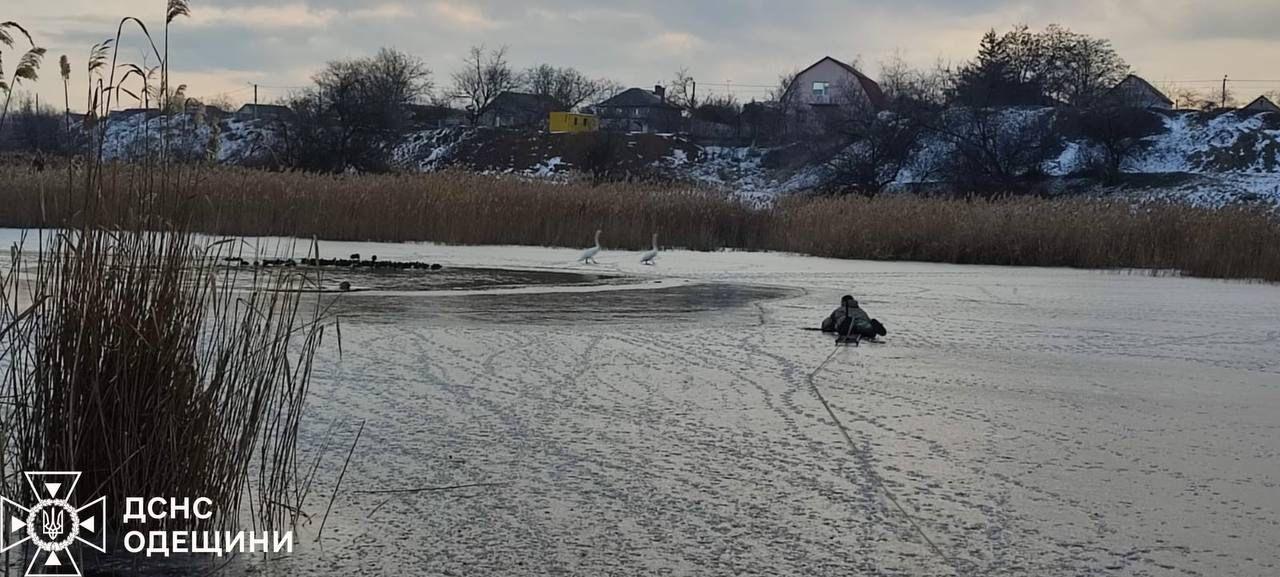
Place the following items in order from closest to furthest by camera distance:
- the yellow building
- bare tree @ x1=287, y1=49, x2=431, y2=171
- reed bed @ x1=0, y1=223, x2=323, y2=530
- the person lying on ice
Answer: reed bed @ x1=0, y1=223, x2=323, y2=530 < the person lying on ice < bare tree @ x1=287, y1=49, x2=431, y2=171 < the yellow building

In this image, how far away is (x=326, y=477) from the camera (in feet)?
14.6

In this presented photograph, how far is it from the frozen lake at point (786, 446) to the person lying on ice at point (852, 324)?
0.23m

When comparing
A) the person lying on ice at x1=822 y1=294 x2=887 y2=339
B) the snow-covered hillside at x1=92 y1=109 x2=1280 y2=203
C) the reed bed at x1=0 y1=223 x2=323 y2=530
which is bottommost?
the person lying on ice at x1=822 y1=294 x2=887 y2=339

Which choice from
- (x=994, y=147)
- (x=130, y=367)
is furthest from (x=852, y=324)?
(x=994, y=147)

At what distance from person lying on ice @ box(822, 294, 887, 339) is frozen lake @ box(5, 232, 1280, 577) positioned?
158 millimetres

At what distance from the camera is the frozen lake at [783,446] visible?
3.84m

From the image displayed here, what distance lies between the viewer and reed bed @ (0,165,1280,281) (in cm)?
1842

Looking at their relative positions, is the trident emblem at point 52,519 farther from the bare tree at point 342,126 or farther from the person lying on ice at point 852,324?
the bare tree at point 342,126

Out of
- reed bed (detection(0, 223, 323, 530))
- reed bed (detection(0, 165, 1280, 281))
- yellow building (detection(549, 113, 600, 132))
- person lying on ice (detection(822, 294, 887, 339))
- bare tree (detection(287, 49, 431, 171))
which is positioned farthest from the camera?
yellow building (detection(549, 113, 600, 132))

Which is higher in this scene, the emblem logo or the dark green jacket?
the dark green jacket

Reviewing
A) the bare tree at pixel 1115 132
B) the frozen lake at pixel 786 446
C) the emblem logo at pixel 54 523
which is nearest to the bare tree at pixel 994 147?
the bare tree at pixel 1115 132

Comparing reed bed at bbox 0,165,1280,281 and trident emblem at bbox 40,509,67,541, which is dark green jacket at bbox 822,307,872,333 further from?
reed bed at bbox 0,165,1280,281

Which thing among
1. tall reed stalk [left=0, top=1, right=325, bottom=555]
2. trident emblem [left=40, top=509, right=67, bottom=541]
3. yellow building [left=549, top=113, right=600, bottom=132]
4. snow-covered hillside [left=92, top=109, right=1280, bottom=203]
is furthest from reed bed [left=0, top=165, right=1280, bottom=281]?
yellow building [left=549, top=113, right=600, bottom=132]

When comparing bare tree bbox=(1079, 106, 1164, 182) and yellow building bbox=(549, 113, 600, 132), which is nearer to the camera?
bare tree bbox=(1079, 106, 1164, 182)
